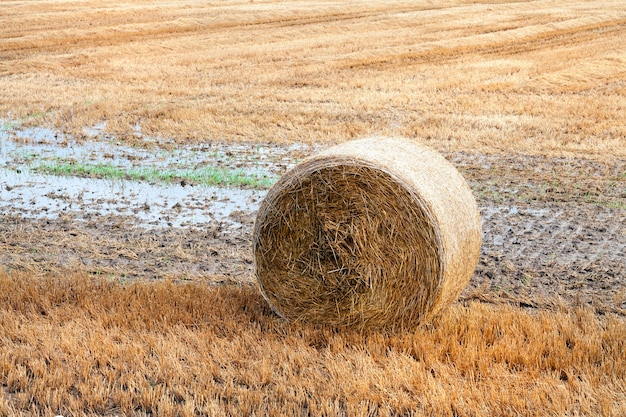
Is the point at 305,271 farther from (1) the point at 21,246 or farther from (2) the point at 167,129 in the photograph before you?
(2) the point at 167,129

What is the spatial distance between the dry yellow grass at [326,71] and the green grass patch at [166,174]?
7.10ft

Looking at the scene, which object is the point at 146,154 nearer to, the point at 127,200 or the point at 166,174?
the point at 166,174

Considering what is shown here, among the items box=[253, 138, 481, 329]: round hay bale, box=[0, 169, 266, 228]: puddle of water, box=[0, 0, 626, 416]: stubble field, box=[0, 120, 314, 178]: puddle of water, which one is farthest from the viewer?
box=[0, 120, 314, 178]: puddle of water

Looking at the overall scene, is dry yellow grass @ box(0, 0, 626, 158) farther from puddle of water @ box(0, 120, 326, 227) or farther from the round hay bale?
the round hay bale

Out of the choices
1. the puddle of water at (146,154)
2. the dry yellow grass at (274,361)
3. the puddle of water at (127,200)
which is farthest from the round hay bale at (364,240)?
the puddle of water at (146,154)

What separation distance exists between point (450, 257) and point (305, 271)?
3.75 ft

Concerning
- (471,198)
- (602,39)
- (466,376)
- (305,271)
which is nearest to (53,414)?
(305,271)

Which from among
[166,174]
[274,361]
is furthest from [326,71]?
[274,361]

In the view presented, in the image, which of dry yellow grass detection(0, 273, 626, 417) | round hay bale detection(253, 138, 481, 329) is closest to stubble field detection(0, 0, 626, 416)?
dry yellow grass detection(0, 273, 626, 417)

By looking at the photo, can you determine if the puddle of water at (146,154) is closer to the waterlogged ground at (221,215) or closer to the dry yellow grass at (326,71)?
the waterlogged ground at (221,215)

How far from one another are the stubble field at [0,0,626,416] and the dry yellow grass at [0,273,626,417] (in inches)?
0.8

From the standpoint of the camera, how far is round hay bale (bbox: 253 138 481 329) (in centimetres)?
593

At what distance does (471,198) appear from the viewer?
6.50 m

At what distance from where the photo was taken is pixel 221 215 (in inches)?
377
